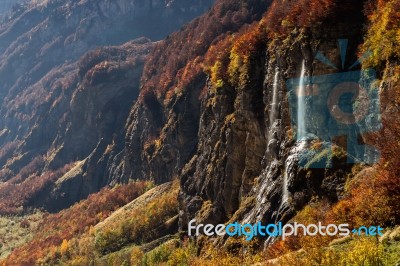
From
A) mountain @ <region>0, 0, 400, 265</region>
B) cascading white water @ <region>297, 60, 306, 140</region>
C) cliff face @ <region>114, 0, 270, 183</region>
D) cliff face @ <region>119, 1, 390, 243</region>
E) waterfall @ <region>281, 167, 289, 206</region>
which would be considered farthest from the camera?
cliff face @ <region>114, 0, 270, 183</region>

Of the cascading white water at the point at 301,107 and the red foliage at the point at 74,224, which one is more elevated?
the cascading white water at the point at 301,107

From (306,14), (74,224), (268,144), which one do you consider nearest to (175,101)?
(74,224)

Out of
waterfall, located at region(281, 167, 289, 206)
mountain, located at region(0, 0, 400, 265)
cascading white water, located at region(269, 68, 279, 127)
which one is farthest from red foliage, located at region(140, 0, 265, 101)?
waterfall, located at region(281, 167, 289, 206)

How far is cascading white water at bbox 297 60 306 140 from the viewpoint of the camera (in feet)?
132

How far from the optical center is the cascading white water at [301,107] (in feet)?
132

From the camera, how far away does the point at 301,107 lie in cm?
4081

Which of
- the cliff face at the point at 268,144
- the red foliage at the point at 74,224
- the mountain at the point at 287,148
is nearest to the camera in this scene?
the mountain at the point at 287,148

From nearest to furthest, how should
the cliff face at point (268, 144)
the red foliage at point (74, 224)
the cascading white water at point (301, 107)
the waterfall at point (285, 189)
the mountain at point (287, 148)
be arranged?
the mountain at point (287, 148) < the cliff face at point (268, 144) < the waterfall at point (285, 189) < the cascading white water at point (301, 107) < the red foliage at point (74, 224)

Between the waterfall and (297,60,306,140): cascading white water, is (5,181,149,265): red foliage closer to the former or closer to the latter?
the waterfall

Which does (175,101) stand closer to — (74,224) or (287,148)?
(74,224)

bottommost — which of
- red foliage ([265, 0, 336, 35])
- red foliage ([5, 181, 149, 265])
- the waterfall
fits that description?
red foliage ([5, 181, 149, 265])

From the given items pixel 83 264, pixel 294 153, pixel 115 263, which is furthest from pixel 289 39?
pixel 83 264

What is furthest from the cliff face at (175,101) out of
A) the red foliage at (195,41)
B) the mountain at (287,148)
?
the mountain at (287,148)

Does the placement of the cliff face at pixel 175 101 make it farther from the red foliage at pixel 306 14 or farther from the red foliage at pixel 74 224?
the red foliage at pixel 306 14
